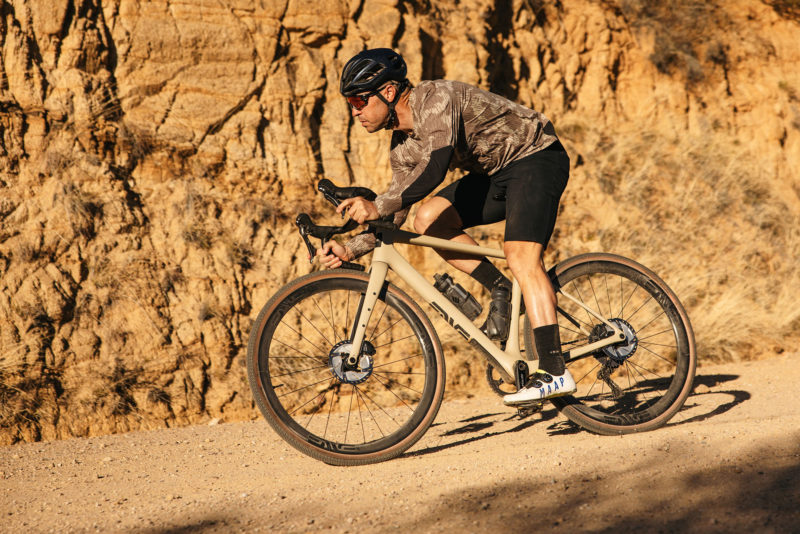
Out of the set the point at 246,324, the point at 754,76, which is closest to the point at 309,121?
the point at 246,324

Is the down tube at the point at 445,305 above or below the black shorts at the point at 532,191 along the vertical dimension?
below

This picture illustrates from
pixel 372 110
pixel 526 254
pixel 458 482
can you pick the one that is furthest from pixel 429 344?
pixel 372 110

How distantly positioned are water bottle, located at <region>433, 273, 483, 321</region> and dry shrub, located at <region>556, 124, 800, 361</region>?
376cm

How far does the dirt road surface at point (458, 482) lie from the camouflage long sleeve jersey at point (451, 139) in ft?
4.51

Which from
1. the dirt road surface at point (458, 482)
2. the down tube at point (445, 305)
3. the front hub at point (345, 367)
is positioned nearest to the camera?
the dirt road surface at point (458, 482)

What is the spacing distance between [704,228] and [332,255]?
6.00 m

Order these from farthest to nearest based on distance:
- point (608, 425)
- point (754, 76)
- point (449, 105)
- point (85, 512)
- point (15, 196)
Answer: point (754, 76) < point (15, 196) < point (608, 425) < point (449, 105) < point (85, 512)

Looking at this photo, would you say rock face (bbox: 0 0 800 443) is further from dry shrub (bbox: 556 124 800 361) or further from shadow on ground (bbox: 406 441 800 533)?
shadow on ground (bbox: 406 441 800 533)

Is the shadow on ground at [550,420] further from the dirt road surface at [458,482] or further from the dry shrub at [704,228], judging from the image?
the dry shrub at [704,228]

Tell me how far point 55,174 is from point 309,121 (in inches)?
96.3

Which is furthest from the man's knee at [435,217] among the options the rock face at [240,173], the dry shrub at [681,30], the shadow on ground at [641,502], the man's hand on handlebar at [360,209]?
the dry shrub at [681,30]

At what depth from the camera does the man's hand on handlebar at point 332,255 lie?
13.1 feet

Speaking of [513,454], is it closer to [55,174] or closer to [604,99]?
[55,174]

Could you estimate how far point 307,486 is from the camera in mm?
3576
